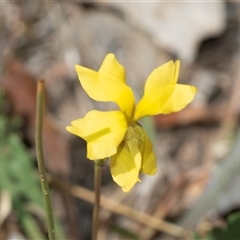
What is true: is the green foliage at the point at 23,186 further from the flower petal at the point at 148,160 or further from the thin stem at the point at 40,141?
the flower petal at the point at 148,160

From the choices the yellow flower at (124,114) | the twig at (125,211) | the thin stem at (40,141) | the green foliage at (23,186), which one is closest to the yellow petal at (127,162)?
the yellow flower at (124,114)

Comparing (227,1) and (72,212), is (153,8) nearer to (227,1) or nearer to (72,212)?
(227,1)

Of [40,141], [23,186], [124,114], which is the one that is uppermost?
[23,186]


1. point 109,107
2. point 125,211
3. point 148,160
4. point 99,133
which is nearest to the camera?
point 99,133

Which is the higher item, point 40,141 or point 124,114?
point 124,114

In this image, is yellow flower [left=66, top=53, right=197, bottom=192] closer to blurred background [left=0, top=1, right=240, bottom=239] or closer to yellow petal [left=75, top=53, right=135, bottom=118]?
yellow petal [left=75, top=53, right=135, bottom=118]

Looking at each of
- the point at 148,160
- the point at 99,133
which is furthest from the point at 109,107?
the point at 99,133

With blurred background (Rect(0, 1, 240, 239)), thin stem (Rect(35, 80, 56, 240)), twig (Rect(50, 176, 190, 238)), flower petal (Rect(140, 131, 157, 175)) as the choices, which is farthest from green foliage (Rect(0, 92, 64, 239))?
flower petal (Rect(140, 131, 157, 175))

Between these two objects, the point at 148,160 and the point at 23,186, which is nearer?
the point at 148,160

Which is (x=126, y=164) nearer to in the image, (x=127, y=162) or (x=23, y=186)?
(x=127, y=162)
